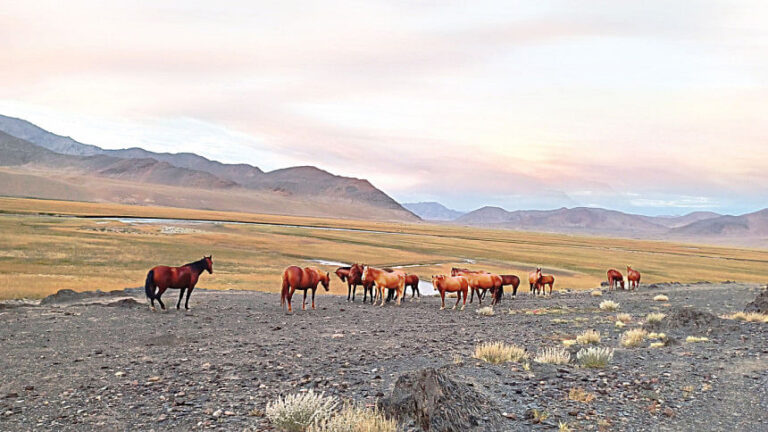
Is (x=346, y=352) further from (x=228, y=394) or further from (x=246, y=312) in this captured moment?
(x=246, y=312)

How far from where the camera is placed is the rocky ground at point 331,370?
23.2 ft

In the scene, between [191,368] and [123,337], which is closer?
[191,368]

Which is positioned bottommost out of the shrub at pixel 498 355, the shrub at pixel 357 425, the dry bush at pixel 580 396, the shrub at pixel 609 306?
the shrub at pixel 609 306

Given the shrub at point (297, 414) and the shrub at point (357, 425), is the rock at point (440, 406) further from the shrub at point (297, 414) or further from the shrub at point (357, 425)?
the shrub at point (297, 414)

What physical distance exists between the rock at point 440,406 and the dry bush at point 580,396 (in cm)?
149

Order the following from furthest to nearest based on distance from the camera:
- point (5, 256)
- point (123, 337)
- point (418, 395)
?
point (5, 256), point (123, 337), point (418, 395)

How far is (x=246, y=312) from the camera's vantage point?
17.7m

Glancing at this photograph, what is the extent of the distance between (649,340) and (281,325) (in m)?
10.7

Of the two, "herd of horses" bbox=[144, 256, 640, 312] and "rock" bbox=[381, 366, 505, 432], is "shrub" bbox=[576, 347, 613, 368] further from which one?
"herd of horses" bbox=[144, 256, 640, 312]

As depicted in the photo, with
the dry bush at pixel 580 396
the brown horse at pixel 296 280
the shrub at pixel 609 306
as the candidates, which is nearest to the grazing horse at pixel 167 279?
the brown horse at pixel 296 280

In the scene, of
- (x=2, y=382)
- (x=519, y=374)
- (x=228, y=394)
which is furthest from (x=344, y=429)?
(x=2, y=382)

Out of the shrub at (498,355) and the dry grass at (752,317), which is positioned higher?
the dry grass at (752,317)

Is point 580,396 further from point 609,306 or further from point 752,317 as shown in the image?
point 609,306

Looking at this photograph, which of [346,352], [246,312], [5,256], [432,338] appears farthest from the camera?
[5,256]
